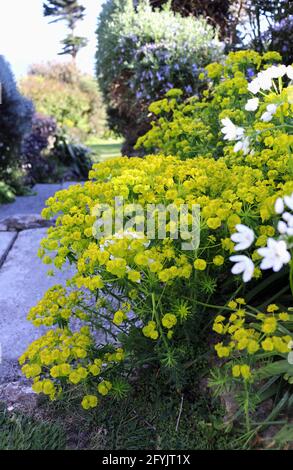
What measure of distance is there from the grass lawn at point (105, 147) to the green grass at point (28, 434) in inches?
375

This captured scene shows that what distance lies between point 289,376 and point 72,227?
0.93 metres

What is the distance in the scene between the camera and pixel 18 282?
10.8 ft

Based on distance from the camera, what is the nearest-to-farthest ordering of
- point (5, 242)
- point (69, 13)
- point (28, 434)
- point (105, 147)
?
point (28, 434) → point (5, 242) → point (105, 147) → point (69, 13)

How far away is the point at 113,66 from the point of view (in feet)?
22.1

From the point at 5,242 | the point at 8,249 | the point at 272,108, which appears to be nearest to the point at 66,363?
the point at 272,108

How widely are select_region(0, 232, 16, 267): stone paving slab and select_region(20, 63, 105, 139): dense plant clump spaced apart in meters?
6.90

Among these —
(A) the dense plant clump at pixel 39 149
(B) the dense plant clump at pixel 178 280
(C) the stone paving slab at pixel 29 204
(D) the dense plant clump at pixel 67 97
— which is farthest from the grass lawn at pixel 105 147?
(B) the dense plant clump at pixel 178 280

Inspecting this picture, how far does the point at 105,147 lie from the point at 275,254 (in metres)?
12.5

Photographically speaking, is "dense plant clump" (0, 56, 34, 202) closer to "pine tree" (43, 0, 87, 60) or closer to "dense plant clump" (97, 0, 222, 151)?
"dense plant clump" (97, 0, 222, 151)

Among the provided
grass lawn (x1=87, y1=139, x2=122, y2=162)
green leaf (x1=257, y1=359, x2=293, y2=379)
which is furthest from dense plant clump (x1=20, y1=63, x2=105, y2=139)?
green leaf (x1=257, y1=359, x2=293, y2=379)

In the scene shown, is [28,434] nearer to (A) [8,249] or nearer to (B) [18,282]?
(B) [18,282]

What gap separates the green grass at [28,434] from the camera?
5.54 ft

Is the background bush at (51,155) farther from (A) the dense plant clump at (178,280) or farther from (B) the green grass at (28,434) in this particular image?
(B) the green grass at (28,434)
